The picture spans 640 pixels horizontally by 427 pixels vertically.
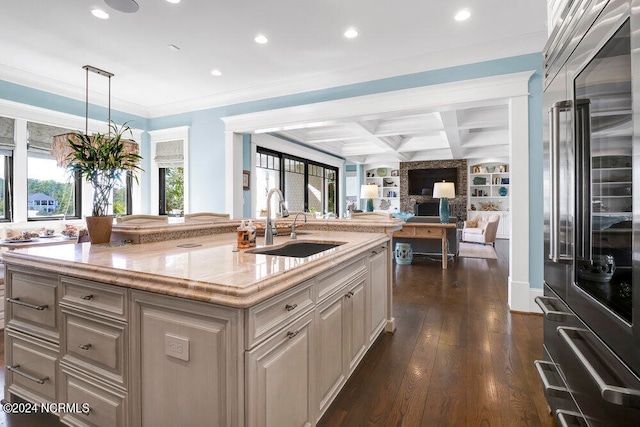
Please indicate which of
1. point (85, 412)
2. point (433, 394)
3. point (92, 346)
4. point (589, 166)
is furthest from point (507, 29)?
point (85, 412)

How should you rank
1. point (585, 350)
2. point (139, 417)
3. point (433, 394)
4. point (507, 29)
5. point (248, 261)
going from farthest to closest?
1. point (507, 29)
2. point (433, 394)
3. point (248, 261)
4. point (139, 417)
5. point (585, 350)

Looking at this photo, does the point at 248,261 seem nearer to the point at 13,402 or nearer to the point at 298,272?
the point at 298,272


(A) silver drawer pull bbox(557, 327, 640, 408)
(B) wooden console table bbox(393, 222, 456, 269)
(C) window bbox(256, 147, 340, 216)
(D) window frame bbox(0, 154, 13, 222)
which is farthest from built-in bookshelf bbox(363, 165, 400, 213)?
(A) silver drawer pull bbox(557, 327, 640, 408)

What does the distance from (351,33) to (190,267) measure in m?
3.00

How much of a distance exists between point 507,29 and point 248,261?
3.48 meters

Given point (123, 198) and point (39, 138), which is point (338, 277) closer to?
point (39, 138)

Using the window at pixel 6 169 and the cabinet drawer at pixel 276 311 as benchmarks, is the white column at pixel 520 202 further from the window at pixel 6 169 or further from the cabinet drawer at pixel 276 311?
the window at pixel 6 169

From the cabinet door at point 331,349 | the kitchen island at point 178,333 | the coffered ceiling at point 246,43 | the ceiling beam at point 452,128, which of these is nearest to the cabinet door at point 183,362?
the kitchen island at point 178,333

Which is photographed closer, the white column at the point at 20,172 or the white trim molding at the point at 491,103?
the white trim molding at the point at 491,103

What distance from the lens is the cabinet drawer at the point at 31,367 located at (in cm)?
155

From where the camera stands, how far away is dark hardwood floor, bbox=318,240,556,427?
1.72 m

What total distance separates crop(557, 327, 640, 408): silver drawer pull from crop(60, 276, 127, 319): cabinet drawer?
61.5 inches

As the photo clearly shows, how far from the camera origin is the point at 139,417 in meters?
1.24

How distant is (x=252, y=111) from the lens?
5.04m
